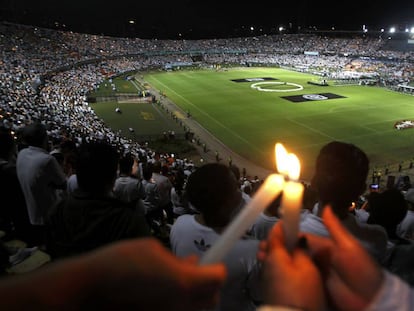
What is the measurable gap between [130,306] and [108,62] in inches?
3553

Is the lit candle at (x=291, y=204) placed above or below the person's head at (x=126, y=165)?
above

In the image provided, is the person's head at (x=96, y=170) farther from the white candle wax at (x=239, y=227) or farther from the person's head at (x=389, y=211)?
the person's head at (x=389, y=211)

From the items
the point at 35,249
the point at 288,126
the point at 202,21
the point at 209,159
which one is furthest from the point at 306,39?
the point at 35,249

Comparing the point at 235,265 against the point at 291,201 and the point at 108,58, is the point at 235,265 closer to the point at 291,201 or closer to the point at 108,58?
the point at 291,201

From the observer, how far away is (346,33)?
110 meters

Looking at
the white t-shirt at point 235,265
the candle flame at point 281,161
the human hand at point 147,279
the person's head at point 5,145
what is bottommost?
the white t-shirt at point 235,265

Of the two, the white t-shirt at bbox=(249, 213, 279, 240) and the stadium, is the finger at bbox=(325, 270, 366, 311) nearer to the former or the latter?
the stadium

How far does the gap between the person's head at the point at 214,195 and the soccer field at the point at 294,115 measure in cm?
2275

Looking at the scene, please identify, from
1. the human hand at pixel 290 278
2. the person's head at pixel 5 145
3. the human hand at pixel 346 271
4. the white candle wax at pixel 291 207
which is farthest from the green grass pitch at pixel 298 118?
the white candle wax at pixel 291 207

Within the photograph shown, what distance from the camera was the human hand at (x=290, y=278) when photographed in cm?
148

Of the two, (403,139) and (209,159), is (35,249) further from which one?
(403,139)

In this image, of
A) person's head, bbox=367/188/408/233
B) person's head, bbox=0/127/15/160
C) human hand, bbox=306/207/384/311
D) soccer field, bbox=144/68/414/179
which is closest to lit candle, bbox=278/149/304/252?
human hand, bbox=306/207/384/311

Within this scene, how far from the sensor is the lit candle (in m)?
1.33

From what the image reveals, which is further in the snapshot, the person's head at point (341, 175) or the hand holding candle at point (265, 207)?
the person's head at point (341, 175)
